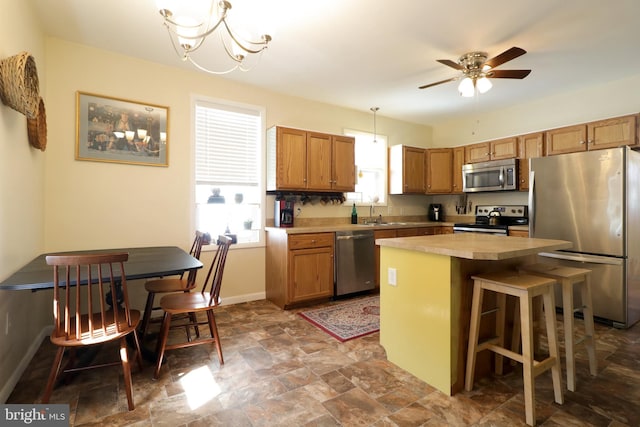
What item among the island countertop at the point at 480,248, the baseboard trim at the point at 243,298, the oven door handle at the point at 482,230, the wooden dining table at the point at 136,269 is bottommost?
the baseboard trim at the point at 243,298

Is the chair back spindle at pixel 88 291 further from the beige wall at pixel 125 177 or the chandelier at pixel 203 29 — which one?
the chandelier at pixel 203 29

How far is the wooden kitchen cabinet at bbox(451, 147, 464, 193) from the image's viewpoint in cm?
500

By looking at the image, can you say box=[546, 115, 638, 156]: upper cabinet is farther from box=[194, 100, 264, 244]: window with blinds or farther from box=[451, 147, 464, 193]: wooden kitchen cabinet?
box=[194, 100, 264, 244]: window with blinds

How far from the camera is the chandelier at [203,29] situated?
5.81 feet

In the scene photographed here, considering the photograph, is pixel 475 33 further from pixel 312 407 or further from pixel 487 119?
pixel 312 407

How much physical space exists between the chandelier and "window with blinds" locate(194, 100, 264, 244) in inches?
21.5

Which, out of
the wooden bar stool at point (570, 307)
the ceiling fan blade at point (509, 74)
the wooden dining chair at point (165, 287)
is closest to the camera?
the wooden bar stool at point (570, 307)

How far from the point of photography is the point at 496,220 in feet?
14.4

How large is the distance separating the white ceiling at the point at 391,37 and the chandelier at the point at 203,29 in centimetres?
11

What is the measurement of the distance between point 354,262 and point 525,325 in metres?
2.35

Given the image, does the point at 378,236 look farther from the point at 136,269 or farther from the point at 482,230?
the point at 136,269

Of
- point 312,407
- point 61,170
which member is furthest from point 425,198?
point 61,170

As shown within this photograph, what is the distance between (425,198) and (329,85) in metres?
2.95

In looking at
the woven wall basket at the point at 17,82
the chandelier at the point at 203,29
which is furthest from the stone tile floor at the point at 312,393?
the chandelier at the point at 203,29
